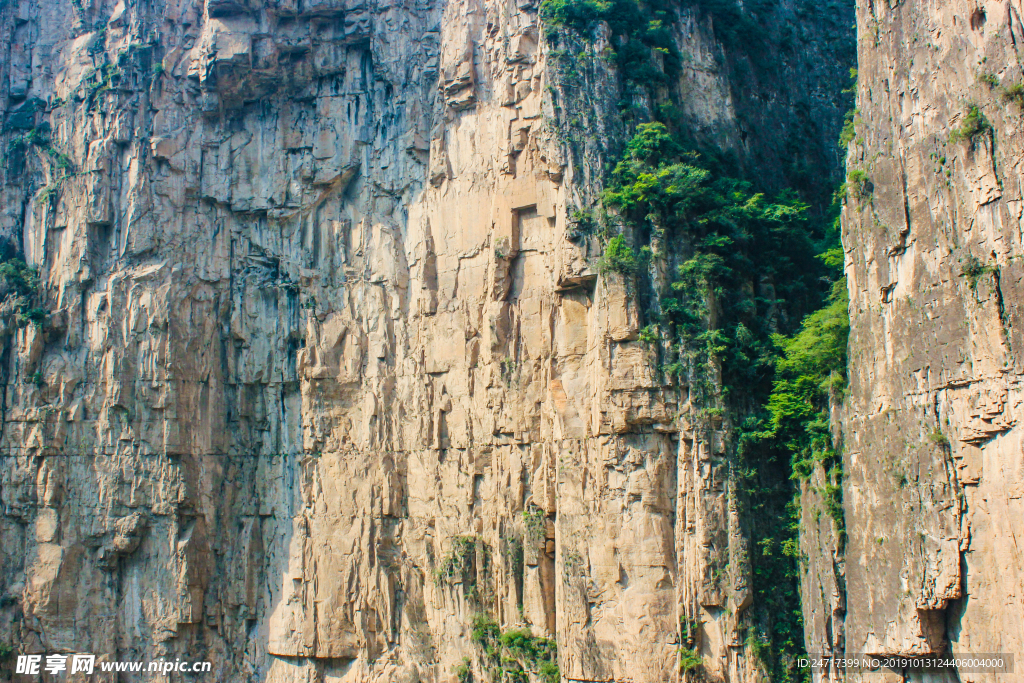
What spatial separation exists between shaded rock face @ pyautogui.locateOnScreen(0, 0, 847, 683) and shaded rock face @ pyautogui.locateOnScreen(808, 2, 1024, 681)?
5182 millimetres

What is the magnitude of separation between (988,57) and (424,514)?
620 inches

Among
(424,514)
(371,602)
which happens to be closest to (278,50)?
(424,514)

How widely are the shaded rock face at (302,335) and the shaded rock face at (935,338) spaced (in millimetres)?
5182

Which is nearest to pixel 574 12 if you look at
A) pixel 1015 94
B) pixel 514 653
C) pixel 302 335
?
pixel 1015 94

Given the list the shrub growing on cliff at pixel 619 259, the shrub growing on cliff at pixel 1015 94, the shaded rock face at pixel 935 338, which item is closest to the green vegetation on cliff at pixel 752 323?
the shrub growing on cliff at pixel 619 259

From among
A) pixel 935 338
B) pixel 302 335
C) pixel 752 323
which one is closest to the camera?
pixel 935 338

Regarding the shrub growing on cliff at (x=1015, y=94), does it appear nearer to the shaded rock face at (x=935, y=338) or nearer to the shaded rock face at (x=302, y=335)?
the shaded rock face at (x=935, y=338)

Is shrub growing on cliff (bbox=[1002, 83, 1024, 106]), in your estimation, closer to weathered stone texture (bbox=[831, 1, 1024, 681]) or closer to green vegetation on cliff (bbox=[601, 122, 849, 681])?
weathered stone texture (bbox=[831, 1, 1024, 681])

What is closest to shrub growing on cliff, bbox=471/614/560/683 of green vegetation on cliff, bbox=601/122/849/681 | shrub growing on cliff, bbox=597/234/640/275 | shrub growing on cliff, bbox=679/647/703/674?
Answer: shrub growing on cliff, bbox=679/647/703/674

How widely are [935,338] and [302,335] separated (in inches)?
637

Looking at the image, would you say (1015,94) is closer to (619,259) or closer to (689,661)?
(619,259)

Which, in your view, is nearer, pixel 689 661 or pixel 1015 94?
pixel 1015 94

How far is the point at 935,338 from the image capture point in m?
16.7

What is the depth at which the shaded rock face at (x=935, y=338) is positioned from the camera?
1552 centimetres
